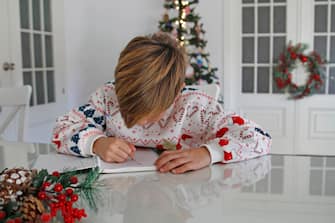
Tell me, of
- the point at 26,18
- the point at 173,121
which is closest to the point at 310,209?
the point at 173,121

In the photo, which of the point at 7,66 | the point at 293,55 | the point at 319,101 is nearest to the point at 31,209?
the point at 7,66

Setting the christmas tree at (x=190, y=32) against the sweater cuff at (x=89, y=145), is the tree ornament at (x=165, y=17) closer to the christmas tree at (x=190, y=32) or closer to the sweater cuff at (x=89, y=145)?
the christmas tree at (x=190, y=32)

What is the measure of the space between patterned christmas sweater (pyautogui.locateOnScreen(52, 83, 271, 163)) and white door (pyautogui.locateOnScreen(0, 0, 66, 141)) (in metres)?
1.96

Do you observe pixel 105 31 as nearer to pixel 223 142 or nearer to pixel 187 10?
pixel 187 10

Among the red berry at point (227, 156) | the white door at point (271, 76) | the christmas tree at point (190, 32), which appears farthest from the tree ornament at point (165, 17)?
the red berry at point (227, 156)

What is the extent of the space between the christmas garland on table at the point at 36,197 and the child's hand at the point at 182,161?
0.90 ft

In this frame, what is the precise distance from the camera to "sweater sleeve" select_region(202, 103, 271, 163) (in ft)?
3.29

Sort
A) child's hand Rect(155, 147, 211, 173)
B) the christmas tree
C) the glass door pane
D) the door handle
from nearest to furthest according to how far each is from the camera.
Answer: child's hand Rect(155, 147, 211, 173) → the door handle → the glass door pane → the christmas tree

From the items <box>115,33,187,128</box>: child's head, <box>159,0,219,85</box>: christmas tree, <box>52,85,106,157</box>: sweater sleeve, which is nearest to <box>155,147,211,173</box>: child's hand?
<box>115,33,187,128</box>: child's head

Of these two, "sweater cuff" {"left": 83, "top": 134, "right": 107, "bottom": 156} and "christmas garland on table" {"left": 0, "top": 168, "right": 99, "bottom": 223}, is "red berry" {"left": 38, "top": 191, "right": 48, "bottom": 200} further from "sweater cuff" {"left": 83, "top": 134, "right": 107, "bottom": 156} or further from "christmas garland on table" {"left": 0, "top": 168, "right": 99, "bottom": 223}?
"sweater cuff" {"left": 83, "top": 134, "right": 107, "bottom": 156}

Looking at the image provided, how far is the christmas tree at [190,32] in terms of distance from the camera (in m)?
3.75

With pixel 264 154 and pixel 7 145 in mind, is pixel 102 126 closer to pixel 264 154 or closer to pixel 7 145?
pixel 7 145

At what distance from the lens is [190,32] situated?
3.83 m

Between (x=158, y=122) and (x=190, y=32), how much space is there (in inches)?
107
